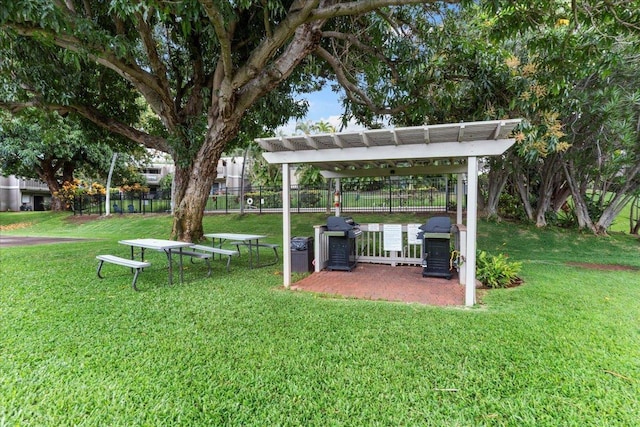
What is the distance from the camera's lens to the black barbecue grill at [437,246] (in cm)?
562

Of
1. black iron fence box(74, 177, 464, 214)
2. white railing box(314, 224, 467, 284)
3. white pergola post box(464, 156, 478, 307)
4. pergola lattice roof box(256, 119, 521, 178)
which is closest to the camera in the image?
pergola lattice roof box(256, 119, 521, 178)

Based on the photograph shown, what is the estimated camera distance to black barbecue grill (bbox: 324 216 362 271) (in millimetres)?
6251

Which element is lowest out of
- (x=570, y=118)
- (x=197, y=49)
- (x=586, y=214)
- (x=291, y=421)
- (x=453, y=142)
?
(x=291, y=421)

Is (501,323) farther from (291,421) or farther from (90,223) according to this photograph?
(90,223)

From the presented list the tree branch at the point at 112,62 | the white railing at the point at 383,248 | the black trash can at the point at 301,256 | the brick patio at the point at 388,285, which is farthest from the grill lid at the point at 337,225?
the tree branch at the point at 112,62

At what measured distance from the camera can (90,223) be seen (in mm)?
16562

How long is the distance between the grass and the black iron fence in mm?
10298

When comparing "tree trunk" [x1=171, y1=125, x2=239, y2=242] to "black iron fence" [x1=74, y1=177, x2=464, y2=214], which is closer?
"tree trunk" [x1=171, y1=125, x2=239, y2=242]

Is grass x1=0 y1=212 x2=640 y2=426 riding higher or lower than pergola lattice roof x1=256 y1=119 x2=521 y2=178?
lower

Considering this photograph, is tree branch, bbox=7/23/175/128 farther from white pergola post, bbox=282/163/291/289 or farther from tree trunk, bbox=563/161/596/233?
tree trunk, bbox=563/161/596/233

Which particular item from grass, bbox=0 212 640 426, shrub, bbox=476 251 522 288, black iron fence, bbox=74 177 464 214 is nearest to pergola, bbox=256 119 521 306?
shrub, bbox=476 251 522 288

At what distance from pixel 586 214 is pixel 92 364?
14.7 metres

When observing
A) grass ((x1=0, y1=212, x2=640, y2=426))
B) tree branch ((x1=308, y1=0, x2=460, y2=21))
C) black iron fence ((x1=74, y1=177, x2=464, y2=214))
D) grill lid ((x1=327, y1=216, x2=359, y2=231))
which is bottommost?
grass ((x1=0, y1=212, x2=640, y2=426))

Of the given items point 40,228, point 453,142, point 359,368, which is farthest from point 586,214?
point 40,228
